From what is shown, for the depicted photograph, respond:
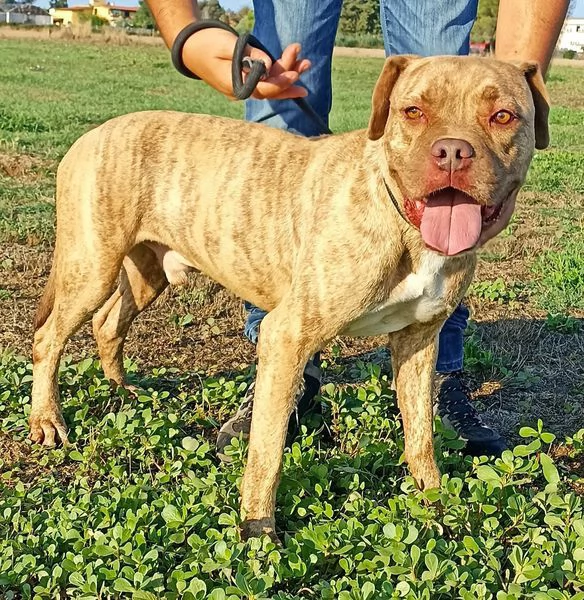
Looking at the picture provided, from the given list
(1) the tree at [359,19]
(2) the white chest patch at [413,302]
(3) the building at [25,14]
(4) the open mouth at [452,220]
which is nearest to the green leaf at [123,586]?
(2) the white chest patch at [413,302]

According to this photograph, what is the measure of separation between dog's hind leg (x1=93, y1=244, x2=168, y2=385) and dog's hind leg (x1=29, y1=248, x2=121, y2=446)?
0.34 metres

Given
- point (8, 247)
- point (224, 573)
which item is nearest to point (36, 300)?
point (8, 247)

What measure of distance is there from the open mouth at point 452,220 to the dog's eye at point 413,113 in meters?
0.28

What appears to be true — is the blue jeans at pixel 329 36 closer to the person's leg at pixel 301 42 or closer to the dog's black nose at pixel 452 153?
the person's leg at pixel 301 42

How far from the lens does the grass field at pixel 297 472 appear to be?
2627mm

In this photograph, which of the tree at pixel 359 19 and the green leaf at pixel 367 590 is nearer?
the green leaf at pixel 367 590

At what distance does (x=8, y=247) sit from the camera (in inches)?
245

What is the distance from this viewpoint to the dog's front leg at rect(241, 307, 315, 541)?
9.57 ft

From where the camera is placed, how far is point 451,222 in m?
2.62

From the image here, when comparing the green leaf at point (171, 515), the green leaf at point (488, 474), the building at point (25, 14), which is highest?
the green leaf at point (488, 474)

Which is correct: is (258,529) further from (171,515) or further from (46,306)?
(46,306)

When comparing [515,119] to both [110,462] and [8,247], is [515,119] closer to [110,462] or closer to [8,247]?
[110,462]

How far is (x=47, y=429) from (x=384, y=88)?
217 cm

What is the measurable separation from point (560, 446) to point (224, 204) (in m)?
1.96
